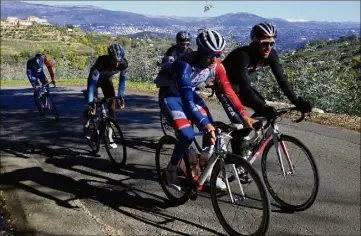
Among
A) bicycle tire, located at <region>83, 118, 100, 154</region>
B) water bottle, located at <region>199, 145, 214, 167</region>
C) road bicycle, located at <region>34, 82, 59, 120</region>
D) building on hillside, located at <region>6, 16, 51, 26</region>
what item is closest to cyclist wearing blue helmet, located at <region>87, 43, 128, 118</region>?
bicycle tire, located at <region>83, 118, 100, 154</region>

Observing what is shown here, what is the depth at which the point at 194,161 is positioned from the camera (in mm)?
4883

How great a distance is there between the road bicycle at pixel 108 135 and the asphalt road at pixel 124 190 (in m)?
0.20

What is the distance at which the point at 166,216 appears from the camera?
4.92m

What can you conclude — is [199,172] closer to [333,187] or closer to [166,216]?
[166,216]

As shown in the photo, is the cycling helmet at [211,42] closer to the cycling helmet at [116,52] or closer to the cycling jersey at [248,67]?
the cycling jersey at [248,67]

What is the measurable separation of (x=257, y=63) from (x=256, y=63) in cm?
1

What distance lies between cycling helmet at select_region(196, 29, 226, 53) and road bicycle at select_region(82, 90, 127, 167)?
117 inches

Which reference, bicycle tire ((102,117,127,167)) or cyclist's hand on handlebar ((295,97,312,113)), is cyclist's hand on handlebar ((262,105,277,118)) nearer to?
cyclist's hand on handlebar ((295,97,312,113))

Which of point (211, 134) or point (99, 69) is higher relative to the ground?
point (99, 69)

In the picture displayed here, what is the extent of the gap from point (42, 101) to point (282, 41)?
16.7 meters

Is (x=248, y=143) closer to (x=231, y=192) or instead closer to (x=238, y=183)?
(x=231, y=192)

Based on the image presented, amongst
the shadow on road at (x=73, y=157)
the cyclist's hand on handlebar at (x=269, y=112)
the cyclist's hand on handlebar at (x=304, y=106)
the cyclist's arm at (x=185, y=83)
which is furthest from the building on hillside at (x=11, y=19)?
the cyclist's hand on handlebar at (x=304, y=106)

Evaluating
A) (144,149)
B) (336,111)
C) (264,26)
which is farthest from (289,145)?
(336,111)

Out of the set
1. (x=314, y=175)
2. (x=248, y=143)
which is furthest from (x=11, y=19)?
(x=314, y=175)
